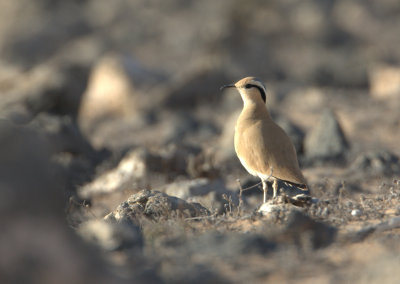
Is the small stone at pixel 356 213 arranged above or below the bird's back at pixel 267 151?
below

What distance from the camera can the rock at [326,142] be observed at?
35.1 feet

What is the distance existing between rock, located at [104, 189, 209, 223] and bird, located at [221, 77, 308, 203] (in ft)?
2.35

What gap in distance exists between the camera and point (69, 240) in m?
3.36

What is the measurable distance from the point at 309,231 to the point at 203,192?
9.72 feet

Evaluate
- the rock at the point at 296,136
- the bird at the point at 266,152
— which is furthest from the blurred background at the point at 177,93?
the bird at the point at 266,152

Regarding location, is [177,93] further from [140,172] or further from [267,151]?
[267,151]

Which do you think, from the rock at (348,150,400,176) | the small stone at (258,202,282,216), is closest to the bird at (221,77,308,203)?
the small stone at (258,202,282,216)

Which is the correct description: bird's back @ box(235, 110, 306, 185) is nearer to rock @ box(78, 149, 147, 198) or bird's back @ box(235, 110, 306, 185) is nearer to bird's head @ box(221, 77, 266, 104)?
bird's head @ box(221, 77, 266, 104)

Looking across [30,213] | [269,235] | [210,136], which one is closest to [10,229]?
[30,213]

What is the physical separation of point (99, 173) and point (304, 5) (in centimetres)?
2113

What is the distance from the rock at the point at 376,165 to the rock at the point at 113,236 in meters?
A: 5.65

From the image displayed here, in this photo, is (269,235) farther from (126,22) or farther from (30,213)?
(126,22)

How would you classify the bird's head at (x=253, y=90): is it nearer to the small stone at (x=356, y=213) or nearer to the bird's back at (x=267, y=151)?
the bird's back at (x=267, y=151)

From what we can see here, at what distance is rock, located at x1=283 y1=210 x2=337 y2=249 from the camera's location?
4.42 m
